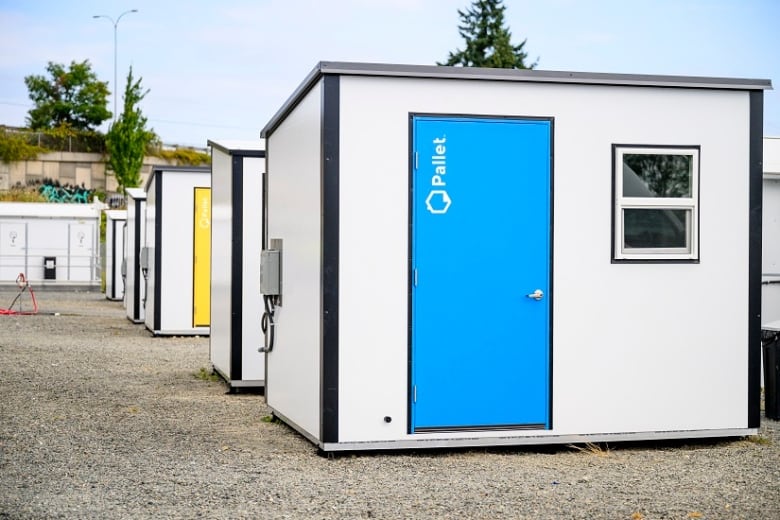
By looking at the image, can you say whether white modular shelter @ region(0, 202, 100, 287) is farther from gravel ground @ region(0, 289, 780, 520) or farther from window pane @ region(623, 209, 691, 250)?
window pane @ region(623, 209, 691, 250)

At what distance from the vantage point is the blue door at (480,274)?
7.88 m

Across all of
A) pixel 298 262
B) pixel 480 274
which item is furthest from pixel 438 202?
pixel 298 262

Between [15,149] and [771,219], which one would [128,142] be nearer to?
[15,149]

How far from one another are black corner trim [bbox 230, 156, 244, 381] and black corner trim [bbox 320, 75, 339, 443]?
4.30m

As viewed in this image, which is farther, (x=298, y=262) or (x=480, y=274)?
(x=298, y=262)

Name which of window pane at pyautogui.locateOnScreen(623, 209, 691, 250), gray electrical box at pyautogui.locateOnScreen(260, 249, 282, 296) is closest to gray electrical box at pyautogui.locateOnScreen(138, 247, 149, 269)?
gray electrical box at pyautogui.locateOnScreen(260, 249, 282, 296)

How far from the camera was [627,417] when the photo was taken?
27.0ft

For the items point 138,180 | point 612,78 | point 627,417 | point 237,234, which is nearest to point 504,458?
point 627,417

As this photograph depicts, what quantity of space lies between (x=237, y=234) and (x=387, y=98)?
4492 mm

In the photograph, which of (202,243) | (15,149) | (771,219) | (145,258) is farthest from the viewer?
(15,149)

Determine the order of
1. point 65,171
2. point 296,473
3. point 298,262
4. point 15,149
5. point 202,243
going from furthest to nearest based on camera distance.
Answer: point 65,171 → point 15,149 → point 202,243 → point 298,262 → point 296,473

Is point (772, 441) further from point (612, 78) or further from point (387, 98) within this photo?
point (387, 98)

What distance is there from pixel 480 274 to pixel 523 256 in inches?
14.4

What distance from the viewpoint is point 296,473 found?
23.6ft
